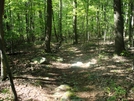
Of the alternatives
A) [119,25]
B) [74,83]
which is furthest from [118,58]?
[74,83]

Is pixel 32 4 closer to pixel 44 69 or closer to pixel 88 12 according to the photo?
pixel 88 12

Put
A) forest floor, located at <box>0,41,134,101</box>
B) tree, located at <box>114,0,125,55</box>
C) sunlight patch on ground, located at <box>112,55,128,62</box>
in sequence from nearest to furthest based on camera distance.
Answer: forest floor, located at <box>0,41,134,101</box>
sunlight patch on ground, located at <box>112,55,128,62</box>
tree, located at <box>114,0,125,55</box>

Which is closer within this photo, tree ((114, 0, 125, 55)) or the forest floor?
the forest floor

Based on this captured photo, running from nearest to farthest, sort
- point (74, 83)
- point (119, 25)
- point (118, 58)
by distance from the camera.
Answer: point (74, 83)
point (118, 58)
point (119, 25)

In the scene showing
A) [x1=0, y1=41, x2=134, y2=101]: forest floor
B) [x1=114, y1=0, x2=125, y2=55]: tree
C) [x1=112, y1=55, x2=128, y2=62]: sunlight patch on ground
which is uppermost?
[x1=114, y1=0, x2=125, y2=55]: tree

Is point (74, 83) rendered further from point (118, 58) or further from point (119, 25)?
point (119, 25)

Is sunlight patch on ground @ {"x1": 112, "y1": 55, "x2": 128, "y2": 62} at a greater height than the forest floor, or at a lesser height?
greater

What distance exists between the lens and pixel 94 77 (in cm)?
872

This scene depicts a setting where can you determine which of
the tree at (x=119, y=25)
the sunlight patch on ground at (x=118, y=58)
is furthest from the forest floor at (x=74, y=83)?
the tree at (x=119, y=25)

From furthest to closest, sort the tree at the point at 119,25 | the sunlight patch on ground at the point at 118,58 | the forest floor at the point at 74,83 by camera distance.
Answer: the tree at the point at 119,25, the sunlight patch on ground at the point at 118,58, the forest floor at the point at 74,83

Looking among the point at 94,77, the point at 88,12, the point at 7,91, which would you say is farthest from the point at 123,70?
the point at 88,12

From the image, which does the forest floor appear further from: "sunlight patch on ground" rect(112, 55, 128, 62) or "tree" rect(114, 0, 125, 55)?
"tree" rect(114, 0, 125, 55)

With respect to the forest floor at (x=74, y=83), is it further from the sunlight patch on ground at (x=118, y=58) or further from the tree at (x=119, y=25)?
the tree at (x=119, y=25)

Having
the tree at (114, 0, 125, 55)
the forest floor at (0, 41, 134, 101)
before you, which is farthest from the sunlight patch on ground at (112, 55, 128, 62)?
the tree at (114, 0, 125, 55)
